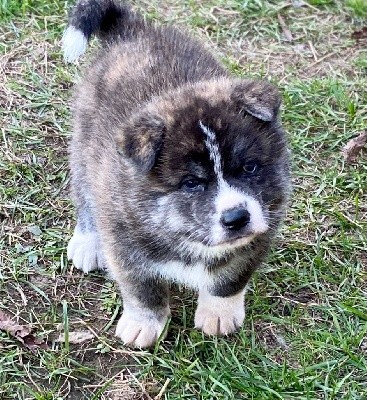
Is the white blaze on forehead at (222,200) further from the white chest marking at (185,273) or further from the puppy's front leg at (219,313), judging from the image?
the puppy's front leg at (219,313)

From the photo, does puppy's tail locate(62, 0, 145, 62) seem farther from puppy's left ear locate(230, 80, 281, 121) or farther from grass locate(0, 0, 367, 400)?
puppy's left ear locate(230, 80, 281, 121)

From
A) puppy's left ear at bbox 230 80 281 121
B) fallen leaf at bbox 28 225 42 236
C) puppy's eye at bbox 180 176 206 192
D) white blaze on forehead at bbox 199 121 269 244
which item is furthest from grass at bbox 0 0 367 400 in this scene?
puppy's left ear at bbox 230 80 281 121

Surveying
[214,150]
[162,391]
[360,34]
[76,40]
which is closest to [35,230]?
[76,40]

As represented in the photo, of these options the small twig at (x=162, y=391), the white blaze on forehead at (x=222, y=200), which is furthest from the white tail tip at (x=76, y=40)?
the small twig at (x=162, y=391)

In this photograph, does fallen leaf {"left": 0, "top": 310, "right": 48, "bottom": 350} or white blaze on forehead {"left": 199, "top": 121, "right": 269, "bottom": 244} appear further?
fallen leaf {"left": 0, "top": 310, "right": 48, "bottom": 350}

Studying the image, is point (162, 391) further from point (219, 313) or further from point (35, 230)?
point (35, 230)

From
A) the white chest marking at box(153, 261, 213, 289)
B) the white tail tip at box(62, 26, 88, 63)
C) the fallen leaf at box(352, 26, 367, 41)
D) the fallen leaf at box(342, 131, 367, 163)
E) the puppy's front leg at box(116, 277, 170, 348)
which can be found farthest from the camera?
the fallen leaf at box(352, 26, 367, 41)
